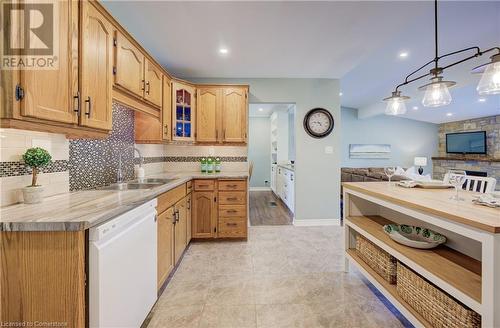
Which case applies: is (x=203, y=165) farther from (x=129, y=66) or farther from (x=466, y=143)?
(x=466, y=143)

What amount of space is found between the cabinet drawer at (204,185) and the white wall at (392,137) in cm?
663

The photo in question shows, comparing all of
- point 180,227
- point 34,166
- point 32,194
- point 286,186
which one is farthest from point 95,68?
point 286,186

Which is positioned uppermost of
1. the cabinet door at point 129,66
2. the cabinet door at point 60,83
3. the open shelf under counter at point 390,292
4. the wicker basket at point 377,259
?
the cabinet door at point 129,66

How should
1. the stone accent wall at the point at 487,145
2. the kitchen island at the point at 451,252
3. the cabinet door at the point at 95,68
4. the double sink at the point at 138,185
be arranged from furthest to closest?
1. the stone accent wall at the point at 487,145
2. the double sink at the point at 138,185
3. the cabinet door at the point at 95,68
4. the kitchen island at the point at 451,252

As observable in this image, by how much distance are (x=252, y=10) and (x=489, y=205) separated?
7.35 feet

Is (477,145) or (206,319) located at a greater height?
(477,145)

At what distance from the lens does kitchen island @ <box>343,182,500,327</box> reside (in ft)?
3.33

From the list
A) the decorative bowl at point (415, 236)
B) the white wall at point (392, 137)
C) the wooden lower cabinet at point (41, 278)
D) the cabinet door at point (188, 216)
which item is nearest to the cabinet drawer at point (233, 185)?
the cabinet door at point (188, 216)

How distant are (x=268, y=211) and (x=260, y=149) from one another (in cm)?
324

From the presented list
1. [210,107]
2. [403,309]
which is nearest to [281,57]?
[210,107]

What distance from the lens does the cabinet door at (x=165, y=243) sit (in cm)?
194

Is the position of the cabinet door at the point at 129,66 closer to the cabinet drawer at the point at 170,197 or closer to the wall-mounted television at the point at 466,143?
the cabinet drawer at the point at 170,197

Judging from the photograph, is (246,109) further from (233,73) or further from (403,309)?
(403,309)

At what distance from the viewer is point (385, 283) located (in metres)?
1.78
